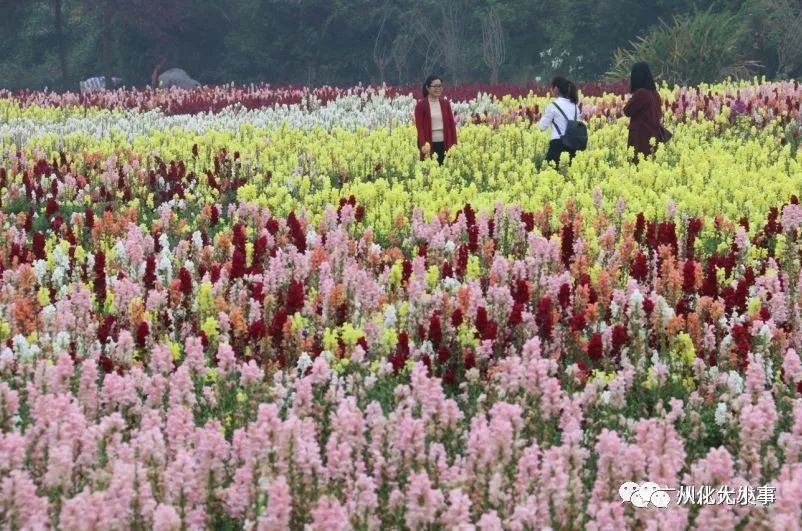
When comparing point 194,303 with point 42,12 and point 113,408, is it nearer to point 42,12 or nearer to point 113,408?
point 113,408

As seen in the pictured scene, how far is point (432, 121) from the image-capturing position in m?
15.5

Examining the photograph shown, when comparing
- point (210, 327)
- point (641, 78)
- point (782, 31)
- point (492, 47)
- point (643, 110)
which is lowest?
point (210, 327)

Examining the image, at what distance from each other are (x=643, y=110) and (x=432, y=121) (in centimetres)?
269

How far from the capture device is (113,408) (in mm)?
5367

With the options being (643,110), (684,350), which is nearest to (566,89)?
(643,110)

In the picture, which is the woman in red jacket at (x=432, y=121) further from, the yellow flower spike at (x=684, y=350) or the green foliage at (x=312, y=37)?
the green foliage at (x=312, y=37)

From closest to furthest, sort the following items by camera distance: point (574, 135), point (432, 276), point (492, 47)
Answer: point (432, 276)
point (574, 135)
point (492, 47)

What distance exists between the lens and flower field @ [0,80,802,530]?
413 centimetres

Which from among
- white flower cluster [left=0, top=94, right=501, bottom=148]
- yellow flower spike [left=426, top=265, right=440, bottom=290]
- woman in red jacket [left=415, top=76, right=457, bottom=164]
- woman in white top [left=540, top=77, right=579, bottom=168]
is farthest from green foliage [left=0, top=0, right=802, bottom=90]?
yellow flower spike [left=426, top=265, right=440, bottom=290]

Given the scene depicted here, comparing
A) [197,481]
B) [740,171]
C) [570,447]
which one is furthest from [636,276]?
[740,171]

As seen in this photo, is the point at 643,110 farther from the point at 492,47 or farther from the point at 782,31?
the point at 492,47

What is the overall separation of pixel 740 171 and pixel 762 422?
915 cm

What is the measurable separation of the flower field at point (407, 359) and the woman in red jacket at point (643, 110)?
1.14 metres

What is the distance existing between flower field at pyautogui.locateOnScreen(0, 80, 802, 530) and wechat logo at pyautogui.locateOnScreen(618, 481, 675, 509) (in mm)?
48
